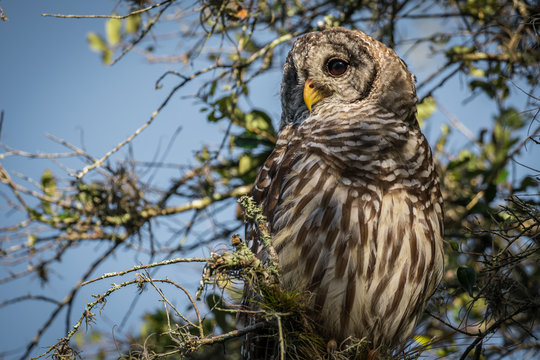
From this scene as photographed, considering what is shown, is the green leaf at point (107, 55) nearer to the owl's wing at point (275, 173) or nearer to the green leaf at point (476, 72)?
the owl's wing at point (275, 173)

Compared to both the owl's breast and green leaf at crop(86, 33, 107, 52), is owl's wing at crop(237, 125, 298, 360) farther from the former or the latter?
green leaf at crop(86, 33, 107, 52)

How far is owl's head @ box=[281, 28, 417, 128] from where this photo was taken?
9.96 ft

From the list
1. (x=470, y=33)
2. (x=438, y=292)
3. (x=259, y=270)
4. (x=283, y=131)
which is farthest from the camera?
(x=470, y=33)

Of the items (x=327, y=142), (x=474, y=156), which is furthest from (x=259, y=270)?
(x=474, y=156)

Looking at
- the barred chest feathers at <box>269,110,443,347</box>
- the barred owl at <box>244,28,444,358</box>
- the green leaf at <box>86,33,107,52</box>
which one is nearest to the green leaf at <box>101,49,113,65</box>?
the green leaf at <box>86,33,107,52</box>

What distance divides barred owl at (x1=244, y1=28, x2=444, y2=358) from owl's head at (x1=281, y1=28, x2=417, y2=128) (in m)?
0.01

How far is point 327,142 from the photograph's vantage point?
2.78 meters

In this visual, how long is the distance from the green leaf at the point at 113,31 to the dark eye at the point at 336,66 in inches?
82.4

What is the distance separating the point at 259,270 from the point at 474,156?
107 inches

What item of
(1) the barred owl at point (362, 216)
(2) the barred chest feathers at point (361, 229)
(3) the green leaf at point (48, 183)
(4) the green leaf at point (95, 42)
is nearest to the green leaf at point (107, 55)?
(4) the green leaf at point (95, 42)

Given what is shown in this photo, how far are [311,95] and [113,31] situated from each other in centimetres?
214

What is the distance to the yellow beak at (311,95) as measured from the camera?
322cm

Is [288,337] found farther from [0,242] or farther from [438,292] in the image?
[0,242]

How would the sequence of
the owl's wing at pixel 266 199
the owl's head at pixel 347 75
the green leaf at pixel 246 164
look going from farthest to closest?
the green leaf at pixel 246 164
the owl's head at pixel 347 75
the owl's wing at pixel 266 199
